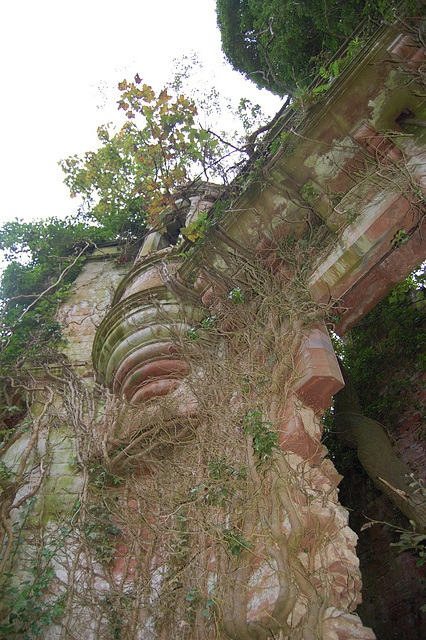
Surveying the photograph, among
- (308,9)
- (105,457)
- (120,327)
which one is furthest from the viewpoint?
(308,9)

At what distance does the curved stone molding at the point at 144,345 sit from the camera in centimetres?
518

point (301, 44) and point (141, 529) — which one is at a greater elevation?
point (301, 44)

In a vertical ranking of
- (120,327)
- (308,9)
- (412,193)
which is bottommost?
(412,193)

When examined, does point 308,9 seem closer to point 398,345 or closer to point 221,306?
point 221,306

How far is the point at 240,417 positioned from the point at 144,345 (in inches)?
82.9

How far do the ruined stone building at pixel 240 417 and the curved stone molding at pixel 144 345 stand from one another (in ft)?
0.08

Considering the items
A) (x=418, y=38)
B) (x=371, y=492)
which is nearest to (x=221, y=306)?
(x=418, y=38)

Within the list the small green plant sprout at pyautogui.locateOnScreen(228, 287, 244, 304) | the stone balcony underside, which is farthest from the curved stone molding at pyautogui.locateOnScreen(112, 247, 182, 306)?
the small green plant sprout at pyautogui.locateOnScreen(228, 287, 244, 304)

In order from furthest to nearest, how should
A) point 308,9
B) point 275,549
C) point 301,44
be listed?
point 301,44 → point 308,9 → point 275,549

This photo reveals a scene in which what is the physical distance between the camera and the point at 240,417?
3609 mm

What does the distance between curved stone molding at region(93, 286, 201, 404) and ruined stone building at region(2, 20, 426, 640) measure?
0.08 ft

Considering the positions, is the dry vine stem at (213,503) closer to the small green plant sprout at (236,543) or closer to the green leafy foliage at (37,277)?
the small green plant sprout at (236,543)

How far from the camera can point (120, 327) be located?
18.5 feet

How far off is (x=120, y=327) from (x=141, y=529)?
2524 millimetres
